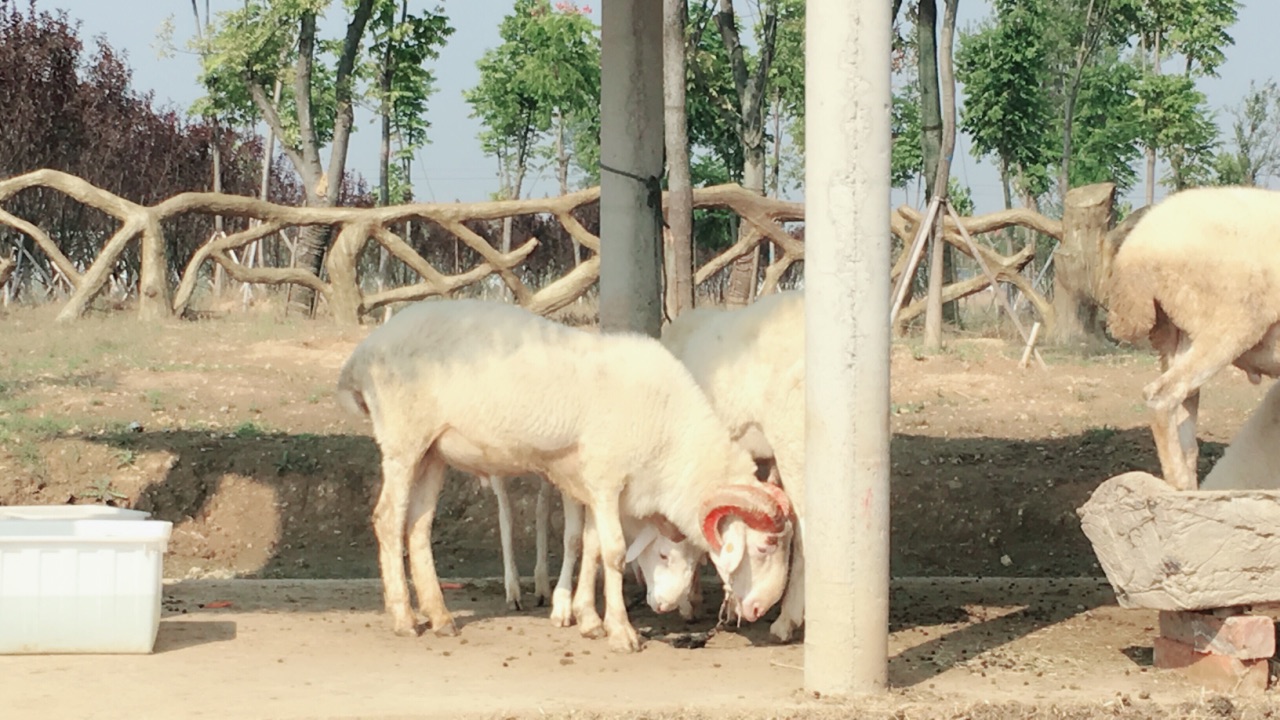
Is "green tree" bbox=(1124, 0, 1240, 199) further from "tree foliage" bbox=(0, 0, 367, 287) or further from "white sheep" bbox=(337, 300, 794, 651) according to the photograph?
"white sheep" bbox=(337, 300, 794, 651)

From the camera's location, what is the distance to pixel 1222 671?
682cm

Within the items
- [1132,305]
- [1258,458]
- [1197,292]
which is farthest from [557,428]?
[1258,458]

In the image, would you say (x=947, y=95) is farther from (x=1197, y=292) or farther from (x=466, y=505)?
(x=1197, y=292)

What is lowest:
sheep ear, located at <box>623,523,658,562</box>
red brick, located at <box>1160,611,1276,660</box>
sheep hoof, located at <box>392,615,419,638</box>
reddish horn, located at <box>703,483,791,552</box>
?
sheep hoof, located at <box>392,615,419,638</box>

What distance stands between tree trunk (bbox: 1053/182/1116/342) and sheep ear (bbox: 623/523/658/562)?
33.0 feet

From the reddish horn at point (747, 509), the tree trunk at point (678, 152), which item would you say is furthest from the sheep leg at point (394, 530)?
the tree trunk at point (678, 152)

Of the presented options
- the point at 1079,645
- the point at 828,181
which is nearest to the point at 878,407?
the point at 828,181

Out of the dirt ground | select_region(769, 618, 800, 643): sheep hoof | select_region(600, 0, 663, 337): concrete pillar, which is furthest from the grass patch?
select_region(769, 618, 800, 643): sheep hoof

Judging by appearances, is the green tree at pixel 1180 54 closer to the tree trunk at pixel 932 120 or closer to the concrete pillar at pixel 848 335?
the tree trunk at pixel 932 120

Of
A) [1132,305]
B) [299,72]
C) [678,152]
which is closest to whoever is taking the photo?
[1132,305]

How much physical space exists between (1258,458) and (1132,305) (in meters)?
1.05

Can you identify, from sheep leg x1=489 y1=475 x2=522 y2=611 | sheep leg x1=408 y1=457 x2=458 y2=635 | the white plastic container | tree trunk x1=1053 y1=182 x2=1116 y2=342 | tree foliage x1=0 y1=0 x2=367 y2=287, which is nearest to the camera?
the white plastic container

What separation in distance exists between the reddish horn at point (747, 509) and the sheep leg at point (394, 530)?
5.20ft

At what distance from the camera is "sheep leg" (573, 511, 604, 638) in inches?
319
